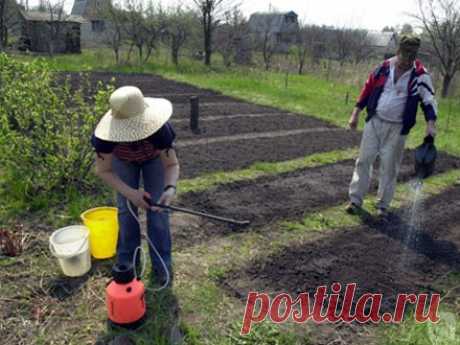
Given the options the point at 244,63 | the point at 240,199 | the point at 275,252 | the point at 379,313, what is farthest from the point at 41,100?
the point at 244,63

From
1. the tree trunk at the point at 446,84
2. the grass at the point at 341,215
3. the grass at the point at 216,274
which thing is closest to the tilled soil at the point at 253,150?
the grass at the point at 216,274

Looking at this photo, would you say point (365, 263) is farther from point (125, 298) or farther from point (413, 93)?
point (125, 298)

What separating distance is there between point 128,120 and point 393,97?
8.47 feet

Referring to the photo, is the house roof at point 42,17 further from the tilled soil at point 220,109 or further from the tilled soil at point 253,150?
the tilled soil at point 253,150

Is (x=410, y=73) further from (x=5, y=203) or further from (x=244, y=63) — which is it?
(x=244, y=63)

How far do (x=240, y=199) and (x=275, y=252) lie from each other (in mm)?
1195

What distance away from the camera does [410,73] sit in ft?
12.2

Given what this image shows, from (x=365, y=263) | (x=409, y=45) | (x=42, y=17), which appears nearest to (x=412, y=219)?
(x=365, y=263)

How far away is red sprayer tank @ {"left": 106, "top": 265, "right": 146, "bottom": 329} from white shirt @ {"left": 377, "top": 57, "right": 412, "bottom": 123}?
276 cm

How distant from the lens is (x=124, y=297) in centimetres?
234

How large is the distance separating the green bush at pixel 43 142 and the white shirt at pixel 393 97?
2.63m

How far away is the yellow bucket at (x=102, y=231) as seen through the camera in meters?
3.02

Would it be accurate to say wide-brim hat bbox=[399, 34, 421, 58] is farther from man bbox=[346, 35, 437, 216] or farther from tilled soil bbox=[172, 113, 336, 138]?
tilled soil bbox=[172, 113, 336, 138]

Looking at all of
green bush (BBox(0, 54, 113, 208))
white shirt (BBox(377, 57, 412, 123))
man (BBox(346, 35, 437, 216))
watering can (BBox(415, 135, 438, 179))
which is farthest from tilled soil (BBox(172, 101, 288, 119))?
watering can (BBox(415, 135, 438, 179))
